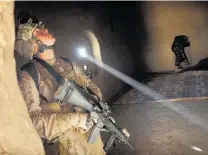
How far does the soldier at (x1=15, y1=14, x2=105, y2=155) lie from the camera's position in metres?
2.26

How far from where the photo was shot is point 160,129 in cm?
512

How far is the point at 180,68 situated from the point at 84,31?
20.4ft

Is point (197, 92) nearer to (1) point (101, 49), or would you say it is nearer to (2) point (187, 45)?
(1) point (101, 49)

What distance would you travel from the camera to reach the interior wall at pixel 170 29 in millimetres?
11320

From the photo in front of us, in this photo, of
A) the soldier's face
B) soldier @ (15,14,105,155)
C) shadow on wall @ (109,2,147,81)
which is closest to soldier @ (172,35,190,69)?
shadow on wall @ (109,2,147,81)

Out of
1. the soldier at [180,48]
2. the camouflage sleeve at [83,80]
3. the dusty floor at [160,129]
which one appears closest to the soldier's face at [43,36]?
the camouflage sleeve at [83,80]

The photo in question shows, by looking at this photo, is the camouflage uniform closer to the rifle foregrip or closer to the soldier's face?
the rifle foregrip

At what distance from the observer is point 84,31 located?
7117 millimetres

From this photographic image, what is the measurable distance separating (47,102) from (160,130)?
10.4 feet

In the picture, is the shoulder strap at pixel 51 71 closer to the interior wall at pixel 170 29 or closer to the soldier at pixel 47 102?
the soldier at pixel 47 102

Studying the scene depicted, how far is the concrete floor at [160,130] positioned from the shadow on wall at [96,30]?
163cm

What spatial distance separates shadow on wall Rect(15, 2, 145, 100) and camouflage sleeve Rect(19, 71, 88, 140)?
2.24 m

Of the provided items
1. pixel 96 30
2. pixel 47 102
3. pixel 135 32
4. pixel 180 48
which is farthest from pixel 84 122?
pixel 135 32

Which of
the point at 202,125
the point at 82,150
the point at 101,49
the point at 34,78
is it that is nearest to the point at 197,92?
the point at 202,125
